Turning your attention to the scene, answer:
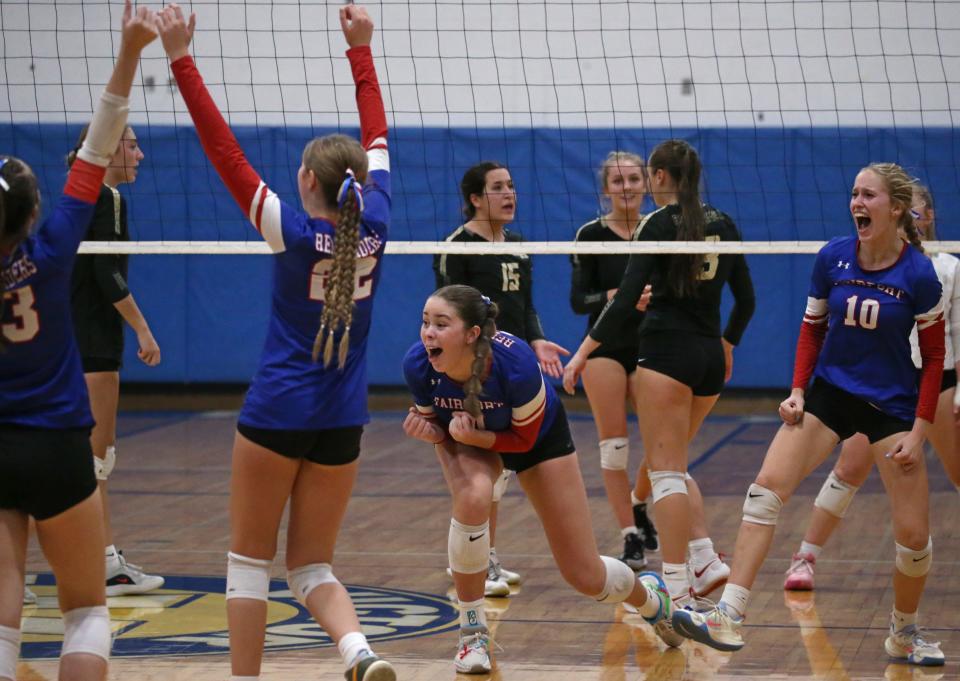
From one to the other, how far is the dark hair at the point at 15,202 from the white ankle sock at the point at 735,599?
2.50 meters

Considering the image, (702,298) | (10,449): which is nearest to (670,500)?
(702,298)

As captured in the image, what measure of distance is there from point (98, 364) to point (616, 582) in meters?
2.48

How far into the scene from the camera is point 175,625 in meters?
5.22

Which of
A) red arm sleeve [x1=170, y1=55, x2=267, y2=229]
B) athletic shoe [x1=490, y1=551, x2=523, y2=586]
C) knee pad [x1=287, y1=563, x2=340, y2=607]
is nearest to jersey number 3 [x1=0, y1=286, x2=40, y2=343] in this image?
red arm sleeve [x1=170, y1=55, x2=267, y2=229]

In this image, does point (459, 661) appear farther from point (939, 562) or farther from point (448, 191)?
point (448, 191)

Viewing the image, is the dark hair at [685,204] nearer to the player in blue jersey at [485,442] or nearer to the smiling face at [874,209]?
the smiling face at [874,209]

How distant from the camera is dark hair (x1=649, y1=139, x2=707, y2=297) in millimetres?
5320

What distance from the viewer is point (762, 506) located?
14.9 feet

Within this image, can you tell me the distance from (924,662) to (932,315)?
119cm

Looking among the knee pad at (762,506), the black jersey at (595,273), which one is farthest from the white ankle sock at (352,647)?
the black jersey at (595,273)

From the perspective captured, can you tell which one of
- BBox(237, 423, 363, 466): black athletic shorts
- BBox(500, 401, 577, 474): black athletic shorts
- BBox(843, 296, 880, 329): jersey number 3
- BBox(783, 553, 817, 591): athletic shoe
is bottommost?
BBox(783, 553, 817, 591): athletic shoe

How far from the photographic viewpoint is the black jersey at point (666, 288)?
5270 mm

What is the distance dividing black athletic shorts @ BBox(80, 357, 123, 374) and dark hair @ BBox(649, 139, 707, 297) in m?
2.35

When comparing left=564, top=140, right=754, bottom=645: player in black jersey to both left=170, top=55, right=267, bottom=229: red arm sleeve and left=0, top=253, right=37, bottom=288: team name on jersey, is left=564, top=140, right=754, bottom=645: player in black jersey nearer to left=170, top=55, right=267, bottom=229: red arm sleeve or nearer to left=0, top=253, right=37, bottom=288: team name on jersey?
left=170, top=55, right=267, bottom=229: red arm sleeve
